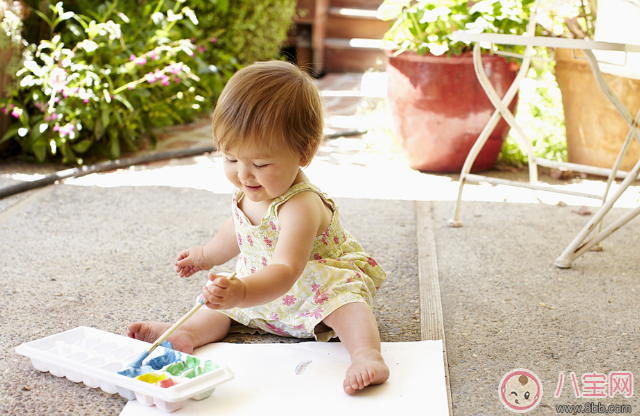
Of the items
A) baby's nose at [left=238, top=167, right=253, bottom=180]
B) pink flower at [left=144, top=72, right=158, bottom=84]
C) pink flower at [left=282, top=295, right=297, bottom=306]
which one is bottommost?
pink flower at [left=282, top=295, right=297, bottom=306]

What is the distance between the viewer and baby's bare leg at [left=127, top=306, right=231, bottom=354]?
A: 1.39 metres

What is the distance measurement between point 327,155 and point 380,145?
1.05ft

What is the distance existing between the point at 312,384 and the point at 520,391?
1.38ft

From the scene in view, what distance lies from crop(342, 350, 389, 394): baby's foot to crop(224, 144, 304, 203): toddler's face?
40 cm

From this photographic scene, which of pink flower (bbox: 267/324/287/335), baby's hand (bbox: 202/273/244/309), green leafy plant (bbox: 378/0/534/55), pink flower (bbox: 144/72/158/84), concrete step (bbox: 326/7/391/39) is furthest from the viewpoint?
concrete step (bbox: 326/7/391/39)

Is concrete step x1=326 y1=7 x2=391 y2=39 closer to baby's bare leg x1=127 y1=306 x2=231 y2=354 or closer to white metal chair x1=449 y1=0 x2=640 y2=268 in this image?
white metal chair x1=449 y1=0 x2=640 y2=268

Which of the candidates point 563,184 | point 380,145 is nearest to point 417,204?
point 563,184

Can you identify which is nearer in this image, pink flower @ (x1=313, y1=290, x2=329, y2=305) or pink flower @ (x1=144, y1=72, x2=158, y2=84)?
pink flower @ (x1=313, y1=290, x2=329, y2=305)

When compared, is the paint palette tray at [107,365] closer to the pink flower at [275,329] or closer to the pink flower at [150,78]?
the pink flower at [275,329]

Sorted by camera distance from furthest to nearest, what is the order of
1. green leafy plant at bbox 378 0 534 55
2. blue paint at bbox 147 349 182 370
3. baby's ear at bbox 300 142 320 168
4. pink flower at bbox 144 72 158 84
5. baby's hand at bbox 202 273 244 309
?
pink flower at bbox 144 72 158 84
green leafy plant at bbox 378 0 534 55
baby's ear at bbox 300 142 320 168
blue paint at bbox 147 349 182 370
baby's hand at bbox 202 273 244 309

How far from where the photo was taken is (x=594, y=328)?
153 cm

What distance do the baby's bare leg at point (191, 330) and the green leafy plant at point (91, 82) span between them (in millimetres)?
1631

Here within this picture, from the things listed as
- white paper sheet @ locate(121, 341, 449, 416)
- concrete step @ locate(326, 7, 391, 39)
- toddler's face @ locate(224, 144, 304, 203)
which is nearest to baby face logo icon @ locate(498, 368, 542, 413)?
white paper sheet @ locate(121, 341, 449, 416)

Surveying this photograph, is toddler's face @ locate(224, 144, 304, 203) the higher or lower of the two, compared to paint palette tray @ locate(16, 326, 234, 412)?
higher
